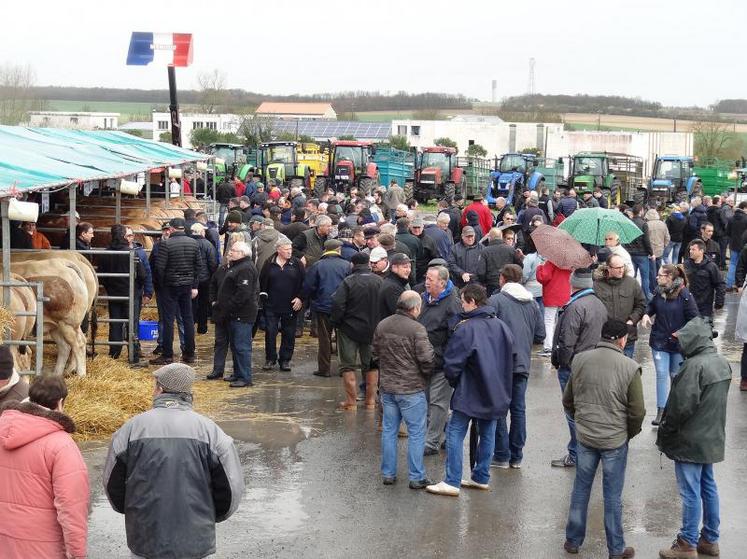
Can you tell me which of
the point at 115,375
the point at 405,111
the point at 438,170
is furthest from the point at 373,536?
the point at 405,111

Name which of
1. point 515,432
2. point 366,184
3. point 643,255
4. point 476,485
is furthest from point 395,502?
point 366,184

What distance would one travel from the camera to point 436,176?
43.8 m

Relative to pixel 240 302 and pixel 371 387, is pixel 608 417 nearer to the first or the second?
pixel 371 387

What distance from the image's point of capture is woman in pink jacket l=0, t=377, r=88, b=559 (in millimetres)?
5664

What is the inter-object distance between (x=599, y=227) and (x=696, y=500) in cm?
660

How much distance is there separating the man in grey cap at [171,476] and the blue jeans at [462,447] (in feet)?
10.3

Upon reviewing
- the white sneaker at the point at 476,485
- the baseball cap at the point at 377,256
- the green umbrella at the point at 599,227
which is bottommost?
the white sneaker at the point at 476,485

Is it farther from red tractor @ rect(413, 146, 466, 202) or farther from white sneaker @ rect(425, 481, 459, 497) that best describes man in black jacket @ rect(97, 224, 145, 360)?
red tractor @ rect(413, 146, 466, 202)

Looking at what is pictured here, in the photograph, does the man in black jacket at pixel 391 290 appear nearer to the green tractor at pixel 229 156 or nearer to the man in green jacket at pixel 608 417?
the man in green jacket at pixel 608 417

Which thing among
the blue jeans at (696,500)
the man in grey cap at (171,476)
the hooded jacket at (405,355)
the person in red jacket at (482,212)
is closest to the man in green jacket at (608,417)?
the blue jeans at (696,500)

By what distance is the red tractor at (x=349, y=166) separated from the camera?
40766mm

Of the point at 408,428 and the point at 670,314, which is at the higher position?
the point at 670,314

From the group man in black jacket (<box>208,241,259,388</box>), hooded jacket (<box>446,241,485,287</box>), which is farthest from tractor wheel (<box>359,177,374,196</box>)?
man in black jacket (<box>208,241,259,388</box>)

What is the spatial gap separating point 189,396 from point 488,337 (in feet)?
10.7
